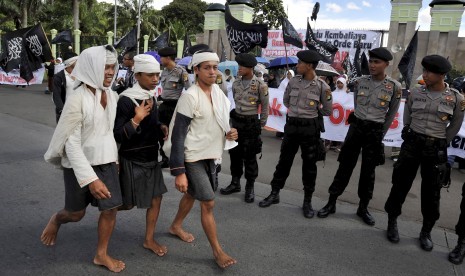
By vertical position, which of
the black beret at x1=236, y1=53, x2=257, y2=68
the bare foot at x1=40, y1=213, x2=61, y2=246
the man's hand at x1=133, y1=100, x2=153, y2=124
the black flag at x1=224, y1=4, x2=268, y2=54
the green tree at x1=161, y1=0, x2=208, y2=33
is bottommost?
the bare foot at x1=40, y1=213, x2=61, y2=246

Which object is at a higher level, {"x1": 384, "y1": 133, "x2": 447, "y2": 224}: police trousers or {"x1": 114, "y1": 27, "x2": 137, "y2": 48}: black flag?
{"x1": 114, "y1": 27, "x2": 137, "y2": 48}: black flag

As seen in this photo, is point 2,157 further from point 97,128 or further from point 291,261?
point 291,261

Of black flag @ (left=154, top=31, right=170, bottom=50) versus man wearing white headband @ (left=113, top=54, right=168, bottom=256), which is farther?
black flag @ (left=154, top=31, right=170, bottom=50)

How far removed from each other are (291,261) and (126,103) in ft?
6.36

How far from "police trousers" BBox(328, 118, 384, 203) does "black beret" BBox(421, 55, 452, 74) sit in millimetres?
804

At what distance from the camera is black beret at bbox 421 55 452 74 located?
136 inches

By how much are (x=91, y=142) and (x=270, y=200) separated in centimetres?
251

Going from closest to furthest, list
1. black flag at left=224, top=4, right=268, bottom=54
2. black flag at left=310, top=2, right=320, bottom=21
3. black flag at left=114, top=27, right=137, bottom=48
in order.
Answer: black flag at left=224, top=4, right=268, bottom=54 < black flag at left=310, top=2, right=320, bottom=21 < black flag at left=114, top=27, right=137, bottom=48

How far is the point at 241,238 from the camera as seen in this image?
363 cm

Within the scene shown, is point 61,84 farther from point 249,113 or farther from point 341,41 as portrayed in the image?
point 341,41

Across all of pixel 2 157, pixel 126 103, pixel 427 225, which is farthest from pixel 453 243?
pixel 2 157

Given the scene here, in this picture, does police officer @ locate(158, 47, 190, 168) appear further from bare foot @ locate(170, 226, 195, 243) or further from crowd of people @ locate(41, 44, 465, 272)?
bare foot @ locate(170, 226, 195, 243)

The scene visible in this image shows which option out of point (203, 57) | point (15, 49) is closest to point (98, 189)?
point (203, 57)

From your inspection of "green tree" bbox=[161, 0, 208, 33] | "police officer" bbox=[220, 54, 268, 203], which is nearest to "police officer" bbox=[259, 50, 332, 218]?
"police officer" bbox=[220, 54, 268, 203]
